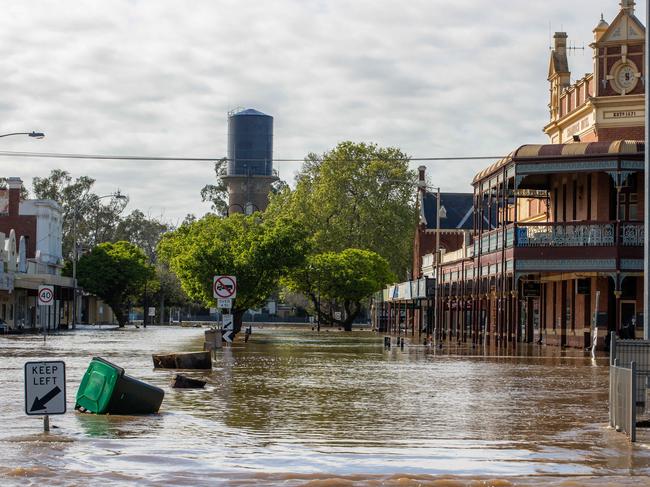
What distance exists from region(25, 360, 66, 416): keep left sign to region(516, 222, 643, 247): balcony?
33.3 metres

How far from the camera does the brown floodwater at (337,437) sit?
1291 centimetres

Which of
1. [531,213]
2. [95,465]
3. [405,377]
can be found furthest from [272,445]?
[531,213]

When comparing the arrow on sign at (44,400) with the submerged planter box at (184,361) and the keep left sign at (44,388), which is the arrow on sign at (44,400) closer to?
the keep left sign at (44,388)

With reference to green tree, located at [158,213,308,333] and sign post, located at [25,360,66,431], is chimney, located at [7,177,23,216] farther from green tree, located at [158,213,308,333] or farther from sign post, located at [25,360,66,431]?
sign post, located at [25,360,66,431]

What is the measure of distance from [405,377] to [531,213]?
3555cm

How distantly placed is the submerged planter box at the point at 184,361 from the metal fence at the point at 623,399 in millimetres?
15205

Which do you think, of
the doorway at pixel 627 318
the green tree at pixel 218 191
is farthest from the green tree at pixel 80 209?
the doorway at pixel 627 318

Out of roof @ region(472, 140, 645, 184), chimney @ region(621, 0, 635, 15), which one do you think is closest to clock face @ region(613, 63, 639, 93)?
chimney @ region(621, 0, 635, 15)

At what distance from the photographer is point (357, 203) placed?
112188mm

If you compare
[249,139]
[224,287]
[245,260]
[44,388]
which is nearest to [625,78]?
[224,287]

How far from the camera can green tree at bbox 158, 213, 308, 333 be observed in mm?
63375

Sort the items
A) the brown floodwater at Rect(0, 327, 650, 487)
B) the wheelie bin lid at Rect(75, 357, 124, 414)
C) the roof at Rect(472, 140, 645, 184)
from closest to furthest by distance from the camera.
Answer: the brown floodwater at Rect(0, 327, 650, 487), the wheelie bin lid at Rect(75, 357, 124, 414), the roof at Rect(472, 140, 645, 184)

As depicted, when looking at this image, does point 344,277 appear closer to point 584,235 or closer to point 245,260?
point 245,260

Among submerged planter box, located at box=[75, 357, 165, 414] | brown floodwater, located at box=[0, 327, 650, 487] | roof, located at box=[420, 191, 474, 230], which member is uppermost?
roof, located at box=[420, 191, 474, 230]
